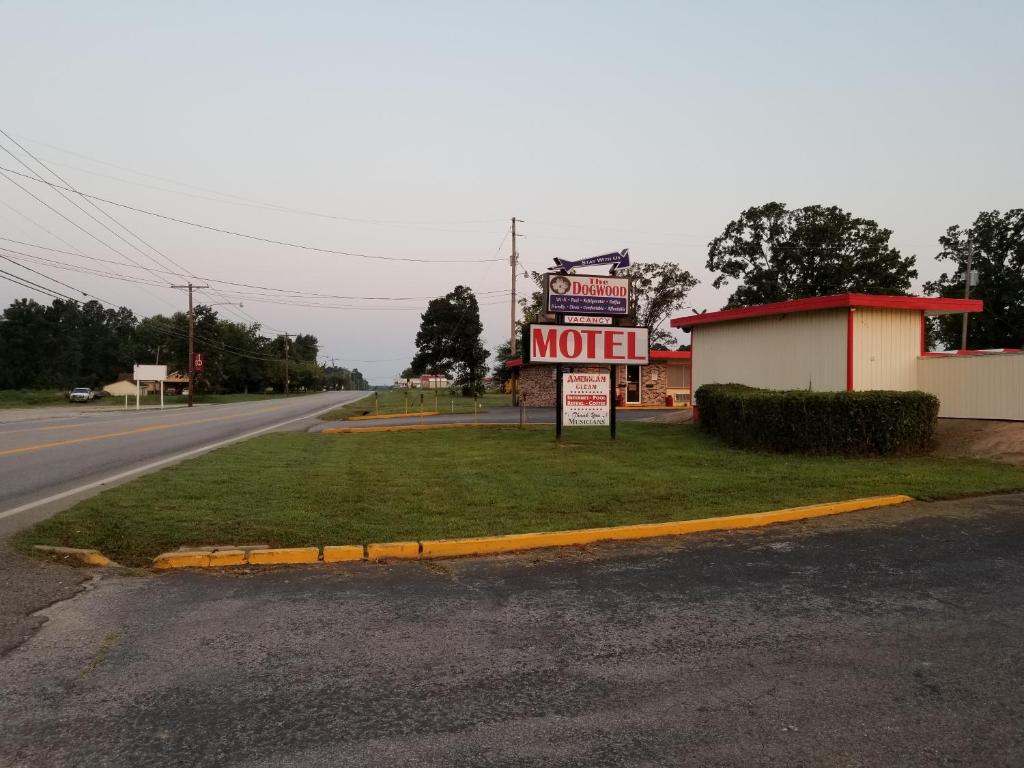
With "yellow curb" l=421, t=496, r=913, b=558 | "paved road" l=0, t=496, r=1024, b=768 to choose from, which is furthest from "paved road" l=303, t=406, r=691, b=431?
"paved road" l=0, t=496, r=1024, b=768

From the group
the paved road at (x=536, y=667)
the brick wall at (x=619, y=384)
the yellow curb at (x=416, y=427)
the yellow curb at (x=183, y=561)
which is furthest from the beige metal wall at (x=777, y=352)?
the yellow curb at (x=183, y=561)

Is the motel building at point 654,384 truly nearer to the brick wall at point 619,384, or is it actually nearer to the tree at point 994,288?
the brick wall at point 619,384

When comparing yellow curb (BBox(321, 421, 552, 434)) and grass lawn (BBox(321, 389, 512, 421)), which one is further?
grass lawn (BBox(321, 389, 512, 421))

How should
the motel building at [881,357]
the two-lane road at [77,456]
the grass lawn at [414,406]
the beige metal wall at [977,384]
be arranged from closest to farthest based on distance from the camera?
the two-lane road at [77,456], the beige metal wall at [977,384], the motel building at [881,357], the grass lawn at [414,406]

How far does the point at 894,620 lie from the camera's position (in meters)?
4.62

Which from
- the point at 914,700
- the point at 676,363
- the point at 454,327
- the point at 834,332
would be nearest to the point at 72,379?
the point at 454,327

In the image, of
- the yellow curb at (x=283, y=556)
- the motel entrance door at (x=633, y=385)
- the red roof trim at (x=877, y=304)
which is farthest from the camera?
the motel entrance door at (x=633, y=385)

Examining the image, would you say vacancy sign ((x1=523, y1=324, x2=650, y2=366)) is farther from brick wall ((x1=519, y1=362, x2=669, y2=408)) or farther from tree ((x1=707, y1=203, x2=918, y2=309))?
tree ((x1=707, y1=203, x2=918, y2=309))

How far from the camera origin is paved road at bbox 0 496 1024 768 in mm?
3031

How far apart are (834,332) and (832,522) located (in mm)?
9629

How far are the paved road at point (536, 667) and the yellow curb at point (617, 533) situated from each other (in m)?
0.35

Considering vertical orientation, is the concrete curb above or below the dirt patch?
below

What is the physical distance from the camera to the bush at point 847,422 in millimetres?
12938

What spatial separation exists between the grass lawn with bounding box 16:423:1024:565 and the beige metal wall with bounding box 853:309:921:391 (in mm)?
3693
